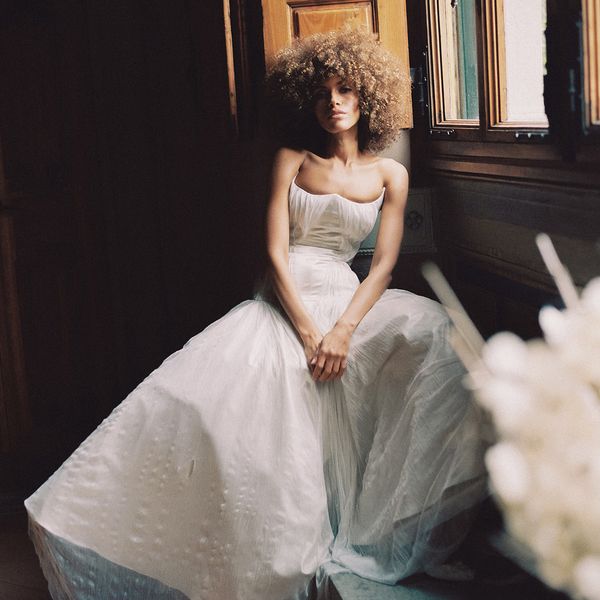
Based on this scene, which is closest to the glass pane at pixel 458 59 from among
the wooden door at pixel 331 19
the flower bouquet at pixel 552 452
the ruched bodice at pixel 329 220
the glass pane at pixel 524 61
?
the wooden door at pixel 331 19

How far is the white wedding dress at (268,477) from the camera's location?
2232mm

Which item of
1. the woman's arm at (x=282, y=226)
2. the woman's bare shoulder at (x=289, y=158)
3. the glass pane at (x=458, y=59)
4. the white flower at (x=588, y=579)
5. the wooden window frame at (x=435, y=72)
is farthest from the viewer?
the wooden window frame at (x=435, y=72)

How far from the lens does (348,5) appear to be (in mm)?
3051

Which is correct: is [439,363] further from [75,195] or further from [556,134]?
[75,195]

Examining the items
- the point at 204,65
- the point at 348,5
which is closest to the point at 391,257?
the point at 348,5

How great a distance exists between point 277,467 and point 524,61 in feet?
4.38

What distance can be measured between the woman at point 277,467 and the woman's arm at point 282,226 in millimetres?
28

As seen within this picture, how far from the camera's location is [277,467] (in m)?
2.27

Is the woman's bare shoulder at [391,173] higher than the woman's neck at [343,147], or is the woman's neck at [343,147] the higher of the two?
the woman's neck at [343,147]

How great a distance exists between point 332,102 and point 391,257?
0.50m

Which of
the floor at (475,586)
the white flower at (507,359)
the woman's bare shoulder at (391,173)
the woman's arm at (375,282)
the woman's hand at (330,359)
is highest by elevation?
the woman's bare shoulder at (391,173)

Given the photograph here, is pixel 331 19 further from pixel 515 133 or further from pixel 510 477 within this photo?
pixel 510 477

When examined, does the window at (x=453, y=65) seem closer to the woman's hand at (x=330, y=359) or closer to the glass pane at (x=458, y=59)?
the glass pane at (x=458, y=59)

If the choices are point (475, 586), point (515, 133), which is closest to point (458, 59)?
point (515, 133)
